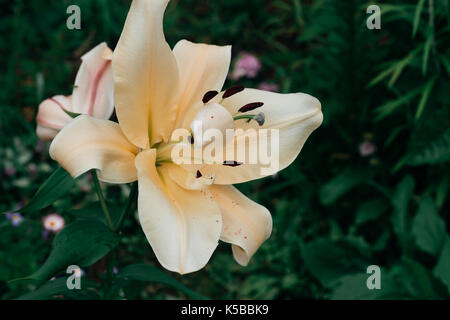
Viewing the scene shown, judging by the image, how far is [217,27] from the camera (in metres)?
2.82

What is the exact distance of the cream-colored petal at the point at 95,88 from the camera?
105 cm

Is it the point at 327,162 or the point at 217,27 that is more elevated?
the point at 217,27

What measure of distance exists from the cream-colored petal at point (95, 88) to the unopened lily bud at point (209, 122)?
0.87 feet

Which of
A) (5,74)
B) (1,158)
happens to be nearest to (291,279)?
(1,158)

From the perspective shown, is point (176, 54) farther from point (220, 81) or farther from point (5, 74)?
point (5, 74)

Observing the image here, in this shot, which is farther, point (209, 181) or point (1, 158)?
point (1, 158)

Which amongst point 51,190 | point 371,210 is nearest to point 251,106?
point 51,190

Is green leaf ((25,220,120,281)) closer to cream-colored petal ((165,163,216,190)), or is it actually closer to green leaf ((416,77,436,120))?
cream-colored petal ((165,163,216,190))

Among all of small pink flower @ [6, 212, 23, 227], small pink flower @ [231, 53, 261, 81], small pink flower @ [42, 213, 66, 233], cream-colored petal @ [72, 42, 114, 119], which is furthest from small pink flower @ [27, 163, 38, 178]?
cream-colored petal @ [72, 42, 114, 119]

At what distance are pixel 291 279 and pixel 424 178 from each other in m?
0.72

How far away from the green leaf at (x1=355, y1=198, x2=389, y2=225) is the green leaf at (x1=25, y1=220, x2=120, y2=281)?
127 centimetres

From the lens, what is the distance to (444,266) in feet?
5.58

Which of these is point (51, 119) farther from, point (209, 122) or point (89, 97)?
point (209, 122)

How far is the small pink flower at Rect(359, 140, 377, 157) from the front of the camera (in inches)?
83.0
